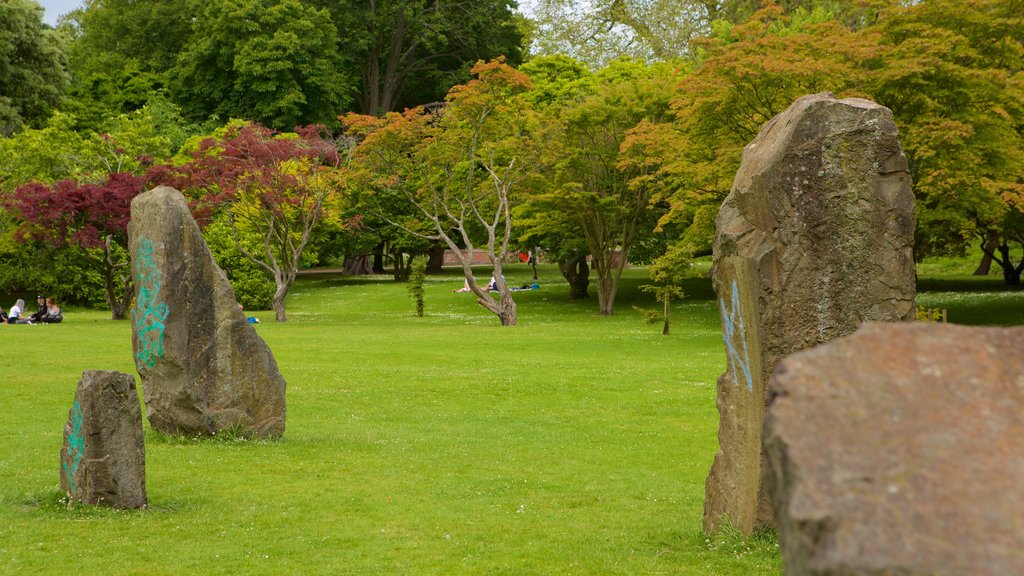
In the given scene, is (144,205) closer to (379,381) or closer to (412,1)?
(379,381)

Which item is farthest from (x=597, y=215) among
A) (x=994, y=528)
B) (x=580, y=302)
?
(x=994, y=528)

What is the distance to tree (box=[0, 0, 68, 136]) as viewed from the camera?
51531 mm

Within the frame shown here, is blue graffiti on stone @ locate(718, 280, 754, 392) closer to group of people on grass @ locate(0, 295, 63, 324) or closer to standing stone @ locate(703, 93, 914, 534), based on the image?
standing stone @ locate(703, 93, 914, 534)

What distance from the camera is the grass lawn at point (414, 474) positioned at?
877 centimetres

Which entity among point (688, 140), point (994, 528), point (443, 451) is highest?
point (688, 140)

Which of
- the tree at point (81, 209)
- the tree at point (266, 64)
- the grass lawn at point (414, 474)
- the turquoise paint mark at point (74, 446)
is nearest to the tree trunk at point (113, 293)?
the tree at point (81, 209)

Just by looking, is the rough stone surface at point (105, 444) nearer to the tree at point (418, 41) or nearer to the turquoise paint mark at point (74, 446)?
the turquoise paint mark at point (74, 446)

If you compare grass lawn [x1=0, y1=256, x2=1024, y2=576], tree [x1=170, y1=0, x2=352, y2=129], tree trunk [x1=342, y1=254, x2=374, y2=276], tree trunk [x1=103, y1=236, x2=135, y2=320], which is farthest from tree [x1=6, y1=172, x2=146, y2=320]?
tree trunk [x1=342, y1=254, x2=374, y2=276]

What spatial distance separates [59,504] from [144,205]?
15.9 ft

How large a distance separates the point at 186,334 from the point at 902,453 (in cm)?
1176

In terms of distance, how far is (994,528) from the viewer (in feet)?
9.44

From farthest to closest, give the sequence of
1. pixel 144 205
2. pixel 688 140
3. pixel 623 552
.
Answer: pixel 688 140, pixel 144 205, pixel 623 552

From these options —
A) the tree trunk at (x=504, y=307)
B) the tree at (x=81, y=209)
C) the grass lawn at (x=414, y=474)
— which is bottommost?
the grass lawn at (x=414, y=474)

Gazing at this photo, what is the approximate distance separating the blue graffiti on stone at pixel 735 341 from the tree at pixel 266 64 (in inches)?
1993
